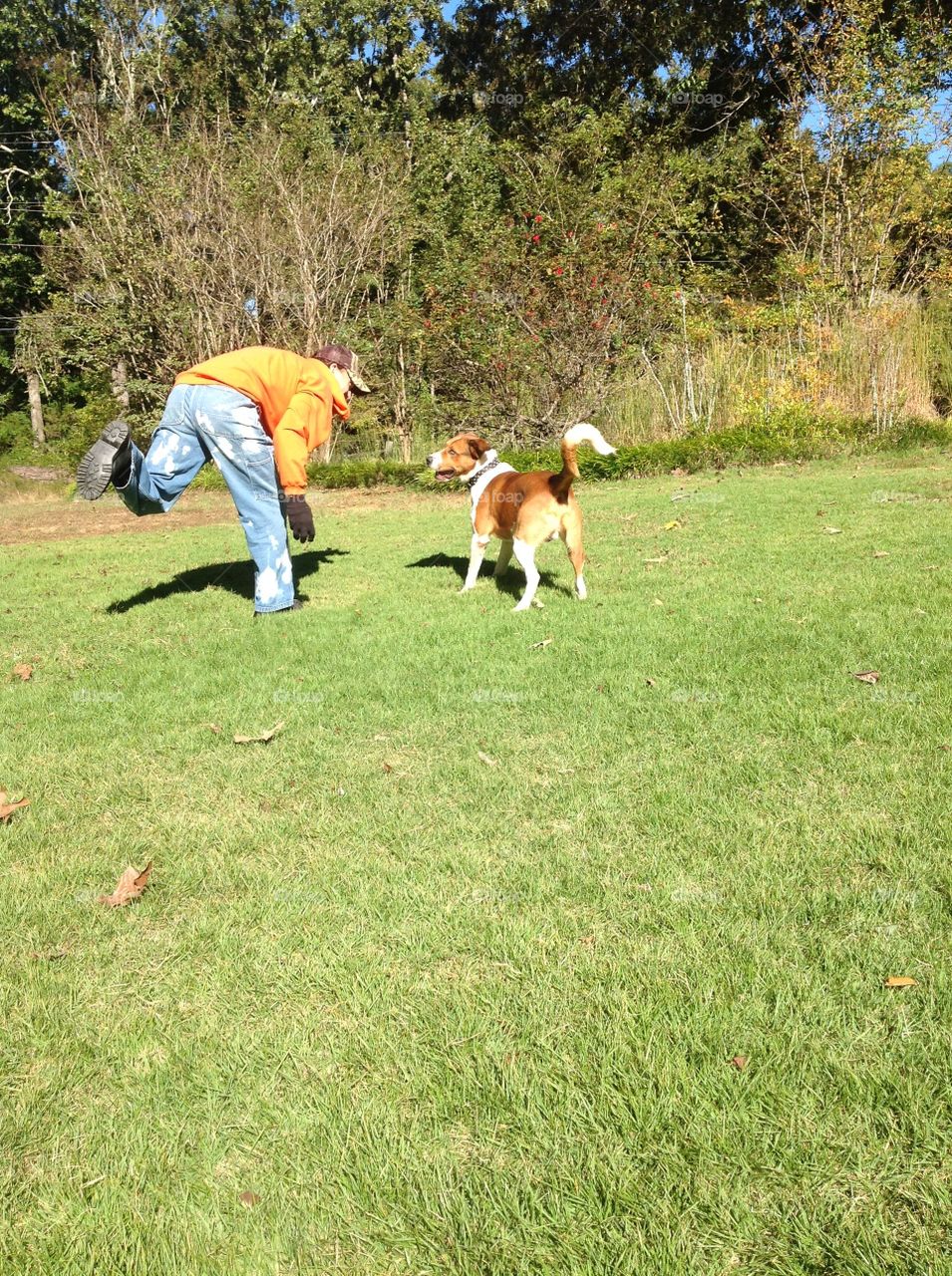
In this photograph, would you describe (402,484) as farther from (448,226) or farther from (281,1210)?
(281,1210)

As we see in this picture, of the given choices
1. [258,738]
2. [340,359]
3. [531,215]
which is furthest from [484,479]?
[531,215]

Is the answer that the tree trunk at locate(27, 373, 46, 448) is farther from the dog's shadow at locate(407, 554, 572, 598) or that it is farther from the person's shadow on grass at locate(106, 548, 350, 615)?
the dog's shadow at locate(407, 554, 572, 598)

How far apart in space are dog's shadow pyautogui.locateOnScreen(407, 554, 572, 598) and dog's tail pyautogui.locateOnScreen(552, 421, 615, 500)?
97 centimetres

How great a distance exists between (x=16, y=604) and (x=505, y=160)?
2265 centimetres

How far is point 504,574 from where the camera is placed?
7.93 meters

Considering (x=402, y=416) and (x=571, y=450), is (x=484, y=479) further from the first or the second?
(x=402, y=416)

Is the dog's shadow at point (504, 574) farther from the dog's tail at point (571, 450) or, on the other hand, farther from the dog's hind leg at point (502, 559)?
the dog's tail at point (571, 450)

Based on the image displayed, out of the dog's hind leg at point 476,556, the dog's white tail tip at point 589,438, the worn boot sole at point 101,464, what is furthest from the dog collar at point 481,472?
the worn boot sole at point 101,464

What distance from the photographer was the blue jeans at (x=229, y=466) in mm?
6703

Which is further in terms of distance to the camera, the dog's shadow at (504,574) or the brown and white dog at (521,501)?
the dog's shadow at (504,574)

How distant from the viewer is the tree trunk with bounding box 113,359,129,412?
22062mm

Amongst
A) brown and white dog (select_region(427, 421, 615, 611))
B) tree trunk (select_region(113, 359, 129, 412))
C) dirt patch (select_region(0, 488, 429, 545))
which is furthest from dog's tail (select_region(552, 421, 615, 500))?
tree trunk (select_region(113, 359, 129, 412))

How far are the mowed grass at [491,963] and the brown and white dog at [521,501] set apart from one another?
4.51 ft

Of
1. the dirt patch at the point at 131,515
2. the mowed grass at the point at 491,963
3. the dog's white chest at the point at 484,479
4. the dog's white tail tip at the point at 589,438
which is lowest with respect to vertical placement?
the mowed grass at the point at 491,963
